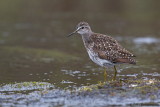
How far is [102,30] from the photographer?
19234mm

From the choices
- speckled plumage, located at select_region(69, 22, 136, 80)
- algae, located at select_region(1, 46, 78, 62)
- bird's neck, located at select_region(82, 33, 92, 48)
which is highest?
algae, located at select_region(1, 46, 78, 62)

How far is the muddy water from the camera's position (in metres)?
12.6

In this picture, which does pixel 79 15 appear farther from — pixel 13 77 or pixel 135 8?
pixel 13 77

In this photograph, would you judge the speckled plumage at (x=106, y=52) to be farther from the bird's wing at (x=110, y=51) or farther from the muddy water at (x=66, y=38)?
the muddy water at (x=66, y=38)

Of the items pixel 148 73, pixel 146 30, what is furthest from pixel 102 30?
pixel 148 73

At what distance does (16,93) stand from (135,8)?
47.2ft

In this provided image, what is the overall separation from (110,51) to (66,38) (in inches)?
338

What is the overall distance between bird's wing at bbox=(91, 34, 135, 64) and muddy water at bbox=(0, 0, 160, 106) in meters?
1.14

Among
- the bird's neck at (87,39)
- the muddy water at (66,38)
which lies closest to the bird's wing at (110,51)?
the bird's neck at (87,39)

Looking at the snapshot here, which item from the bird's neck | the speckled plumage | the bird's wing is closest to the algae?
the bird's neck

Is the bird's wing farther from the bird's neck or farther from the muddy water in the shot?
the muddy water

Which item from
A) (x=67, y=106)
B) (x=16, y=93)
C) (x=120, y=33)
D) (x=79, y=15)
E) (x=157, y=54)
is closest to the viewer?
(x=67, y=106)

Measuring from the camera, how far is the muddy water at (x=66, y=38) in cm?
1261

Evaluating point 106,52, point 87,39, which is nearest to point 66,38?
A: point 87,39
